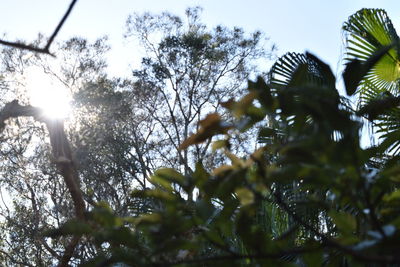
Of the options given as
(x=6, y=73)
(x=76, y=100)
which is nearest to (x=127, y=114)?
(x=76, y=100)

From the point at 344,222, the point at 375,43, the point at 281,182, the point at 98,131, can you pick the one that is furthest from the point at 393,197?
the point at 98,131

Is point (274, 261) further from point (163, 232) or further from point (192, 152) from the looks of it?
point (192, 152)

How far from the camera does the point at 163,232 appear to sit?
69 centimetres

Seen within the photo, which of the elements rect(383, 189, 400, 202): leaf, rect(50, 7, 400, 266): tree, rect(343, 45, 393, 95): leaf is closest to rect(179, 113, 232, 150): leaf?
rect(50, 7, 400, 266): tree

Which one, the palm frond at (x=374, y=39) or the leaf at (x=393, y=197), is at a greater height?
the palm frond at (x=374, y=39)

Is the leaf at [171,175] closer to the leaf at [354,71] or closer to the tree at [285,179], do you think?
the tree at [285,179]

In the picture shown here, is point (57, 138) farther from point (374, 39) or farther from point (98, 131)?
point (98, 131)

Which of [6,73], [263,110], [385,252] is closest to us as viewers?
[385,252]

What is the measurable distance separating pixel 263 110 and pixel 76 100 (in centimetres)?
1229

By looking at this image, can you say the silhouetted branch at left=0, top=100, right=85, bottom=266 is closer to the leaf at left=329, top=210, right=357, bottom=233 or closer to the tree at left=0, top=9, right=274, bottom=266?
the leaf at left=329, top=210, right=357, bottom=233

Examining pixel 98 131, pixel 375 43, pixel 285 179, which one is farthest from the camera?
pixel 98 131

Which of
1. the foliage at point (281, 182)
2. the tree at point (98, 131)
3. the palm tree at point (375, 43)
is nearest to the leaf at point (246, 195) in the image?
the foliage at point (281, 182)

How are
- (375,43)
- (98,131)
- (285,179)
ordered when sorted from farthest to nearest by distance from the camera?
(98,131)
(375,43)
(285,179)

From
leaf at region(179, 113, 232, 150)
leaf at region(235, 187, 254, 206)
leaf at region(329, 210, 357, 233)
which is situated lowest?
leaf at region(329, 210, 357, 233)
